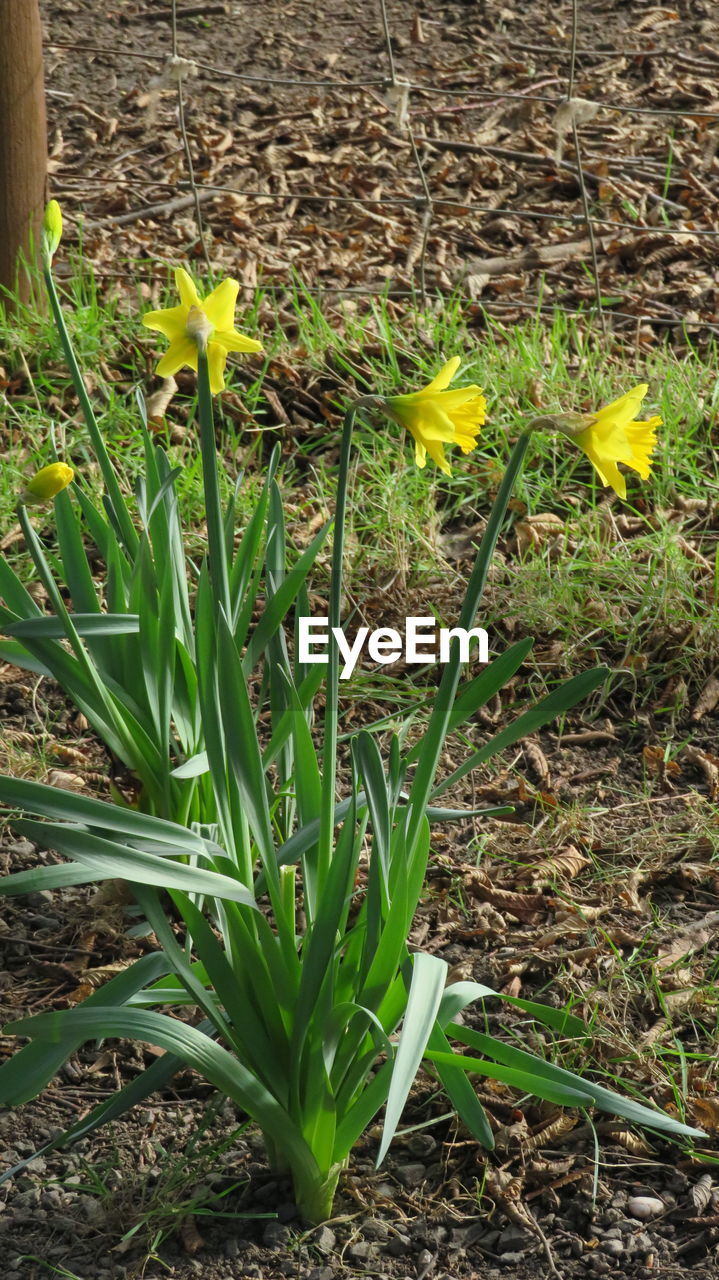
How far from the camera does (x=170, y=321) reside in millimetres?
1425

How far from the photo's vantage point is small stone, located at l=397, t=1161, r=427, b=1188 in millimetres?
1666

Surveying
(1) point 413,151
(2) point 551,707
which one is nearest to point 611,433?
(2) point 551,707

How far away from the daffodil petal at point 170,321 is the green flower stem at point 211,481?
68 mm

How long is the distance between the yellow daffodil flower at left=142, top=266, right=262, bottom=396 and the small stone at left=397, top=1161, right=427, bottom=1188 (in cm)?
102

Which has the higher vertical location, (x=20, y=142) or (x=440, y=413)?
(x=440, y=413)

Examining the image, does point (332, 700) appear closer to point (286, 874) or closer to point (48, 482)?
point (286, 874)

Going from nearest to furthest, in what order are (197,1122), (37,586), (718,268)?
(197,1122), (37,586), (718,268)

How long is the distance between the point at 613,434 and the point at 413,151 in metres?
2.87

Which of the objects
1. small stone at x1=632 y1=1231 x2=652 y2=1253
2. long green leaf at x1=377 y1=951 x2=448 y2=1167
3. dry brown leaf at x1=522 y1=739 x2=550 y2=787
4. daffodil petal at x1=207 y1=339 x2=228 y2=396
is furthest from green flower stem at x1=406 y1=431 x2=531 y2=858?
dry brown leaf at x1=522 y1=739 x2=550 y2=787

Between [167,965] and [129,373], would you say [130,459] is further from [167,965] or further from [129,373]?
[167,965]

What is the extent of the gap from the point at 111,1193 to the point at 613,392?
88.3 inches

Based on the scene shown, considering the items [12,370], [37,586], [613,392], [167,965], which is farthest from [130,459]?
→ [167,965]

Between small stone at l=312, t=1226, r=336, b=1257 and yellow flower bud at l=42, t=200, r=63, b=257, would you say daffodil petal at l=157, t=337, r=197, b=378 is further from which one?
small stone at l=312, t=1226, r=336, b=1257

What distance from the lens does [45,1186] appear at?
1641 millimetres
